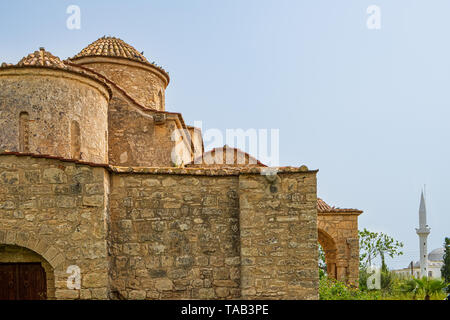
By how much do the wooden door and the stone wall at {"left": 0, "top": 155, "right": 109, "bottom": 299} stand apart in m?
0.12

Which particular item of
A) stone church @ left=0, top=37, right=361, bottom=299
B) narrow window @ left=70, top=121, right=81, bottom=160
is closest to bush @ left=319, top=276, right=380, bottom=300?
stone church @ left=0, top=37, right=361, bottom=299

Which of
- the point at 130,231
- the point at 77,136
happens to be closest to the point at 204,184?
the point at 130,231

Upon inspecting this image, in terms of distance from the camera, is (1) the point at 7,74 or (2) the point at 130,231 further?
(1) the point at 7,74

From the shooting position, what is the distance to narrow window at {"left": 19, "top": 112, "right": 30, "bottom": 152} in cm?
1105

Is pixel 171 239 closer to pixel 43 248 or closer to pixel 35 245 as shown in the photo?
pixel 43 248

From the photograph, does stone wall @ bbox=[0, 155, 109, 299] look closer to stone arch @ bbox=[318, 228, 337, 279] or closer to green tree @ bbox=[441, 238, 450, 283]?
stone arch @ bbox=[318, 228, 337, 279]

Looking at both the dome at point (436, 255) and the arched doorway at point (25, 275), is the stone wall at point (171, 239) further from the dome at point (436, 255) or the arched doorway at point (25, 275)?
the dome at point (436, 255)

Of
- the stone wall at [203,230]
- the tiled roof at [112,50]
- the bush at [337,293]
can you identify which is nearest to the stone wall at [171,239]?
the stone wall at [203,230]

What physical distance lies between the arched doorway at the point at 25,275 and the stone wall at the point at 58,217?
36 millimetres

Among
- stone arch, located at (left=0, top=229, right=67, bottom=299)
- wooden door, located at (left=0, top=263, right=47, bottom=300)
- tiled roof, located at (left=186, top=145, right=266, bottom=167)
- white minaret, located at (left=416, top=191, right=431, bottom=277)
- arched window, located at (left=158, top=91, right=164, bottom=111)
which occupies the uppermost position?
arched window, located at (left=158, top=91, right=164, bottom=111)

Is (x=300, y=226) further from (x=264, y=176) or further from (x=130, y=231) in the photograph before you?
(x=130, y=231)

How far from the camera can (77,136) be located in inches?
462

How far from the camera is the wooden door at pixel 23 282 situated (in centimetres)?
757
